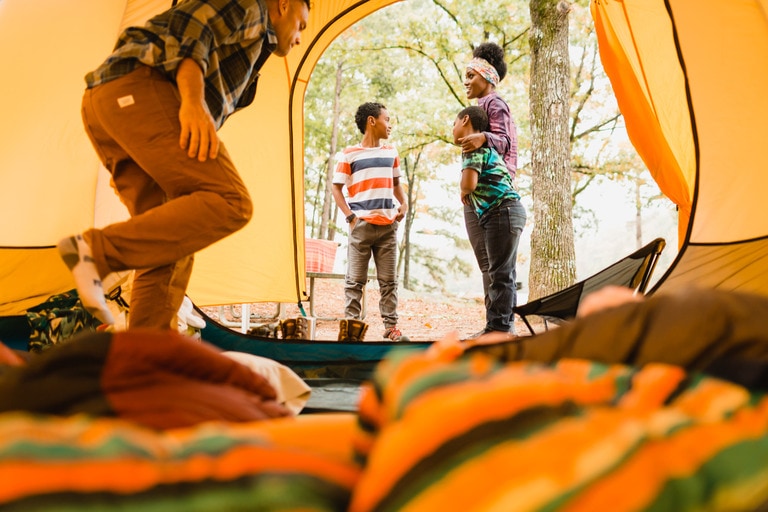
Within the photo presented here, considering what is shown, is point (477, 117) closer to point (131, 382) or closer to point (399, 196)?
point (399, 196)

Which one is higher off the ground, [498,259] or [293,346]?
[498,259]

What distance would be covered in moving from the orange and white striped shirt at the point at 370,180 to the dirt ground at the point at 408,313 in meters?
1.43

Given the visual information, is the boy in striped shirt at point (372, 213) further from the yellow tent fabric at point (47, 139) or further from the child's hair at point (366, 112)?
the yellow tent fabric at point (47, 139)

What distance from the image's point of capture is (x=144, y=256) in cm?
131

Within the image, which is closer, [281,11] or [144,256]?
[144,256]

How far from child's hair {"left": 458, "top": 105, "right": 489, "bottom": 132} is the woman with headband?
0.04m

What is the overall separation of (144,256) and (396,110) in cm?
694

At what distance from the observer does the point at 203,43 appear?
1374 mm

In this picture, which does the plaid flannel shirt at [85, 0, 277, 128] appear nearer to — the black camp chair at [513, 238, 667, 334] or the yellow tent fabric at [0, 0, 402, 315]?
the yellow tent fabric at [0, 0, 402, 315]

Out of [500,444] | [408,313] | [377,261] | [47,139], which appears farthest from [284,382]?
[408,313]

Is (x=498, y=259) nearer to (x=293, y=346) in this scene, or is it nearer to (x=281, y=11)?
(x=293, y=346)

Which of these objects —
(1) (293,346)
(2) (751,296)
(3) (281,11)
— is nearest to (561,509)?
(2) (751,296)

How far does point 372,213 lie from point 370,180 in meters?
0.19

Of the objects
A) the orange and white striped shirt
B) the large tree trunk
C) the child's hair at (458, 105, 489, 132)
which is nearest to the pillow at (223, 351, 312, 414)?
the child's hair at (458, 105, 489, 132)
